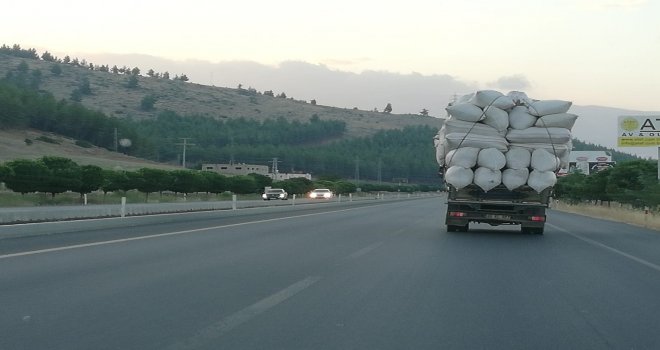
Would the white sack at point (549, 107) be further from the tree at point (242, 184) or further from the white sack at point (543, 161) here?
the tree at point (242, 184)

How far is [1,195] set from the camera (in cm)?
4878

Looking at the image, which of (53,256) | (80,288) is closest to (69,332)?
(80,288)

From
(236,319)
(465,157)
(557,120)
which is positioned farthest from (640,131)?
(236,319)

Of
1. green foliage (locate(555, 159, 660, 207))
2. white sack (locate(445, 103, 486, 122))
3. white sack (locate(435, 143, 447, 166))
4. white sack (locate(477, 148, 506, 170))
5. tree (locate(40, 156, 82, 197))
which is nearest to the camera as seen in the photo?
white sack (locate(477, 148, 506, 170))

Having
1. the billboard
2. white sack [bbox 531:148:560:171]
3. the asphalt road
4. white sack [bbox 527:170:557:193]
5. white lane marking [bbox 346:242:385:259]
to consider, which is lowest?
white lane marking [bbox 346:242:385:259]

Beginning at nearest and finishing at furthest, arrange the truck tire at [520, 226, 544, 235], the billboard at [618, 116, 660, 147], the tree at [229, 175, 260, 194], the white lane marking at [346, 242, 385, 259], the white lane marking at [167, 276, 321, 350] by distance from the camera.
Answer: the white lane marking at [167, 276, 321, 350] → the white lane marking at [346, 242, 385, 259] → the truck tire at [520, 226, 544, 235] → the billboard at [618, 116, 660, 147] → the tree at [229, 175, 260, 194]

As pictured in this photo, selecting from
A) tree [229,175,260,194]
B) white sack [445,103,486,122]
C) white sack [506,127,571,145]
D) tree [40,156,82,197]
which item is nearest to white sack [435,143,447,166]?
white sack [445,103,486,122]

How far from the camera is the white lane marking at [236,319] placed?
23.0 ft

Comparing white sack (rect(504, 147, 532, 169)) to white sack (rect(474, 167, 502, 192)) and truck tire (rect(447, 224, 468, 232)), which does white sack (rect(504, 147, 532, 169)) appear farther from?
truck tire (rect(447, 224, 468, 232))

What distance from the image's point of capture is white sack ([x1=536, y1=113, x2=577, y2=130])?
21.2 m

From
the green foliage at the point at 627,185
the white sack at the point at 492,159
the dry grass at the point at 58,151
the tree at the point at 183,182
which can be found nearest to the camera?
the white sack at the point at 492,159

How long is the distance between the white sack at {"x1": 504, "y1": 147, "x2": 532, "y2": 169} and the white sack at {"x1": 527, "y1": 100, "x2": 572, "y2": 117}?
1.14 m

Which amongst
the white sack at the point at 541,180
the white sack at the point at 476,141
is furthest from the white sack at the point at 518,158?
the white sack at the point at 541,180

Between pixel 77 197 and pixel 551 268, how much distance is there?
1838 inches
